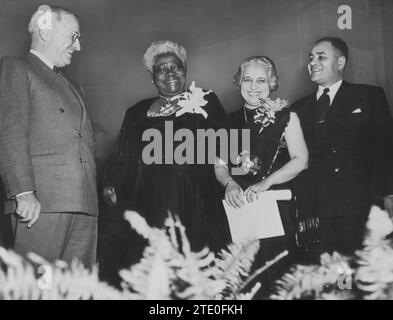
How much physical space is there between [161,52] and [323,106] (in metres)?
0.86

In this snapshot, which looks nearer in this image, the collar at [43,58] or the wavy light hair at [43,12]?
A: the collar at [43,58]

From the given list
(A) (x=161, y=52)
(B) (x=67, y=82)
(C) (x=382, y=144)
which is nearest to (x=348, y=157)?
(C) (x=382, y=144)

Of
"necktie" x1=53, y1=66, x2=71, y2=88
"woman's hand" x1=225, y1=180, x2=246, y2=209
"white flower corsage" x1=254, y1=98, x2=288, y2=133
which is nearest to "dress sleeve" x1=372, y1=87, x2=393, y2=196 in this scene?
"white flower corsage" x1=254, y1=98, x2=288, y2=133

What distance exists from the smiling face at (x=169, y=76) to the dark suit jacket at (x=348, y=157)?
1.97 ft

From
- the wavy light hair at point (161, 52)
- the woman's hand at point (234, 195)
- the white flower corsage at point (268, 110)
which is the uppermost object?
the wavy light hair at point (161, 52)

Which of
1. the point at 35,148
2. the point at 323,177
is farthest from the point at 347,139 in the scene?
the point at 35,148

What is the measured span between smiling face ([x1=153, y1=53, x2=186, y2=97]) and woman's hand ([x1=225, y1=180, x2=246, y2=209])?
55 cm

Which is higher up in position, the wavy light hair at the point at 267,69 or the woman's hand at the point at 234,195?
the wavy light hair at the point at 267,69

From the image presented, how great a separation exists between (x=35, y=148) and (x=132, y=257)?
70 cm

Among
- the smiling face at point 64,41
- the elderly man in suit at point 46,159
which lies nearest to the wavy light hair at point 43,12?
the smiling face at point 64,41

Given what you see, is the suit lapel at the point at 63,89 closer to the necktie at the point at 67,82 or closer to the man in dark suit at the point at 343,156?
the necktie at the point at 67,82

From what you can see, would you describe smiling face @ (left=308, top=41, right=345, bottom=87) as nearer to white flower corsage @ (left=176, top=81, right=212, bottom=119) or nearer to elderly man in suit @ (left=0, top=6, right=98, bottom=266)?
white flower corsage @ (left=176, top=81, right=212, bottom=119)

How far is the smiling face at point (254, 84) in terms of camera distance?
3027 millimetres

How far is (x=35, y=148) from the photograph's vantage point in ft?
8.62
